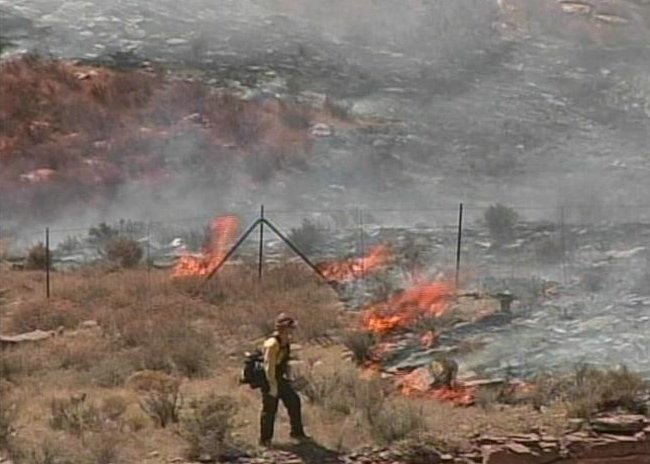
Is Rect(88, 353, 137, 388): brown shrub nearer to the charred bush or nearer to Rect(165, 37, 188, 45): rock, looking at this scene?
the charred bush

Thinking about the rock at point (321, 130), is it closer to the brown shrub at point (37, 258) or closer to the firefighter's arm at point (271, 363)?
the firefighter's arm at point (271, 363)

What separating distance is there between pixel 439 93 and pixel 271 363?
100 inches

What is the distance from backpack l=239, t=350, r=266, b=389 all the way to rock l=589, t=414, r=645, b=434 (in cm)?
203

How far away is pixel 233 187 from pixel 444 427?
221cm

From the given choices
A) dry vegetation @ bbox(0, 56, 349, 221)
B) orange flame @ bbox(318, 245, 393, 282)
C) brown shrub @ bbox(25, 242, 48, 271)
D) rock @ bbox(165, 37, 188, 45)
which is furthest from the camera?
rock @ bbox(165, 37, 188, 45)

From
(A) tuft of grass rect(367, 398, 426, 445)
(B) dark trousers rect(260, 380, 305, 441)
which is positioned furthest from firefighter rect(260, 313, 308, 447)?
(A) tuft of grass rect(367, 398, 426, 445)

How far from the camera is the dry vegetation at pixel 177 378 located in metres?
7.69

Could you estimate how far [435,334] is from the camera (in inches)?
338

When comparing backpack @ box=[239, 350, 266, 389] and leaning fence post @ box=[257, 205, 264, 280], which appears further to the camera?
leaning fence post @ box=[257, 205, 264, 280]

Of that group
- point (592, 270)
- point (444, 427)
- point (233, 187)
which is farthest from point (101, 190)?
point (592, 270)

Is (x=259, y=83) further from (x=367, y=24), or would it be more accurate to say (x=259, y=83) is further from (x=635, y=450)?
(x=635, y=450)

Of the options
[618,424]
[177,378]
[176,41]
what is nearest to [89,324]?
[177,378]

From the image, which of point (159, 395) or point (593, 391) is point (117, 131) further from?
point (593, 391)

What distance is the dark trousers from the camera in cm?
783
